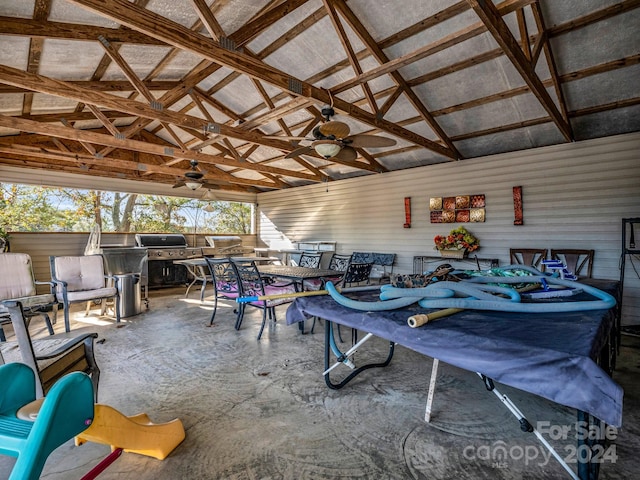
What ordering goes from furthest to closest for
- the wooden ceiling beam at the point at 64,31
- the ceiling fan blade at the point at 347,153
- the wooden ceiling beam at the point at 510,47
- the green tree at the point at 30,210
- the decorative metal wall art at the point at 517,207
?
the green tree at the point at 30,210 < the decorative metal wall art at the point at 517,207 < the ceiling fan blade at the point at 347,153 < the wooden ceiling beam at the point at 64,31 < the wooden ceiling beam at the point at 510,47

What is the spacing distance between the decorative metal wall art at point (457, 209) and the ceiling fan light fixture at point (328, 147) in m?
3.57

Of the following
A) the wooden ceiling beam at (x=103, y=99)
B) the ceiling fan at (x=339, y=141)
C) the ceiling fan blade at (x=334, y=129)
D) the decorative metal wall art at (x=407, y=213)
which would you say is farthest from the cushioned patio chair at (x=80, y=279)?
the decorative metal wall art at (x=407, y=213)

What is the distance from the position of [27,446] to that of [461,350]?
63.2 inches

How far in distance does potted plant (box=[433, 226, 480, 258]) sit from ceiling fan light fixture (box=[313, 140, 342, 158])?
3502 millimetres

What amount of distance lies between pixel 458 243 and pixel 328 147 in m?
3.70

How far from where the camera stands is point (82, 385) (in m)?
1.10

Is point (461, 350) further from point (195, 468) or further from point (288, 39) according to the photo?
point (288, 39)

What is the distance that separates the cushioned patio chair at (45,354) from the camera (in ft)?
5.05

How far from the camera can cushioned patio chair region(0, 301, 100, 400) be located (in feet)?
5.05

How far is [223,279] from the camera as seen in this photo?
4477 mm

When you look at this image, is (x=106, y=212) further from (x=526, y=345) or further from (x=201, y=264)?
(x=526, y=345)

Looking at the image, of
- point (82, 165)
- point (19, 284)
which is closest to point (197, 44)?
point (19, 284)

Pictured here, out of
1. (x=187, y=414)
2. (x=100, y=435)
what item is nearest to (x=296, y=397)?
(x=187, y=414)

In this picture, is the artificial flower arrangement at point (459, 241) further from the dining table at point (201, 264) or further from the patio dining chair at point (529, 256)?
the dining table at point (201, 264)
